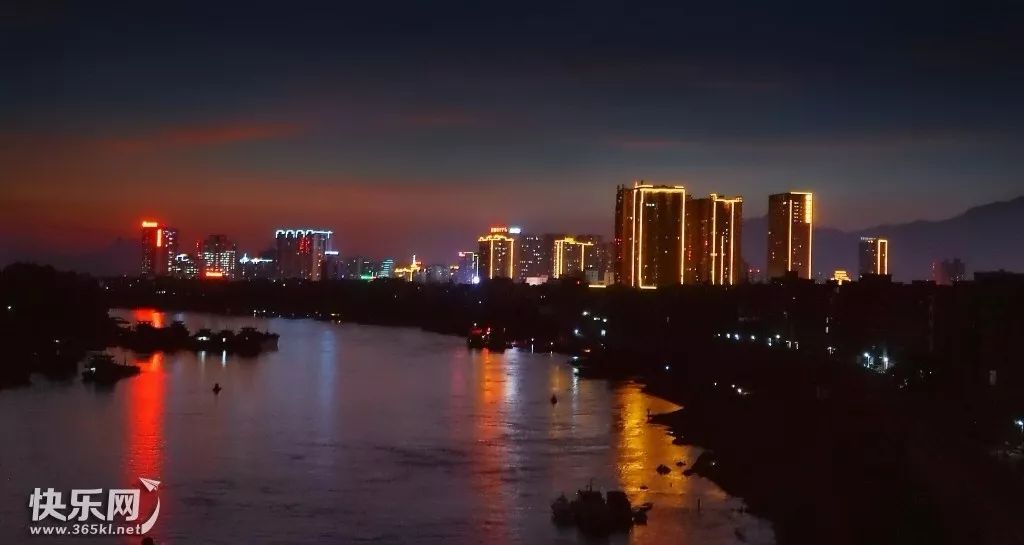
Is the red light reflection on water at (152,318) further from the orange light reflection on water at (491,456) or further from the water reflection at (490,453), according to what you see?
the orange light reflection on water at (491,456)

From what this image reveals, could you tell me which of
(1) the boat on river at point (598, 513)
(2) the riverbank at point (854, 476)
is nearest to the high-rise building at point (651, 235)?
(2) the riverbank at point (854, 476)

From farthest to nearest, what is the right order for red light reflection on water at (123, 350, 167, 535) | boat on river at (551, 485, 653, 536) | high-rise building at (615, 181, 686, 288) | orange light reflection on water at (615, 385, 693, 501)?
high-rise building at (615, 181, 686, 288), orange light reflection on water at (615, 385, 693, 501), red light reflection on water at (123, 350, 167, 535), boat on river at (551, 485, 653, 536)

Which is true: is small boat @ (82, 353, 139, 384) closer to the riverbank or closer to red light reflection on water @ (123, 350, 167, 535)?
red light reflection on water @ (123, 350, 167, 535)

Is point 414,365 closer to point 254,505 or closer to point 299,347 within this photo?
point 299,347

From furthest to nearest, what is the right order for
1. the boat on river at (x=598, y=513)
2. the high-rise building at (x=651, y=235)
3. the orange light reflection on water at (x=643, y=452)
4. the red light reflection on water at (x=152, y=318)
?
the high-rise building at (x=651, y=235), the red light reflection on water at (x=152, y=318), the orange light reflection on water at (x=643, y=452), the boat on river at (x=598, y=513)

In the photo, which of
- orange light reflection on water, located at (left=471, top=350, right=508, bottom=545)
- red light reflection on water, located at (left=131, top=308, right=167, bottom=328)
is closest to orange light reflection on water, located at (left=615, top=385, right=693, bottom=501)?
orange light reflection on water, located at (left=471, top=350, right=508, bottom=545)

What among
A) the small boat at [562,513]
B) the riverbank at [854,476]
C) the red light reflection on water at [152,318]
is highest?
the red light reflection on water at [152,318]

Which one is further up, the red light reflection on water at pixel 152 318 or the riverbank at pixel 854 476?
the red light reflection on water at pixel 152 318
